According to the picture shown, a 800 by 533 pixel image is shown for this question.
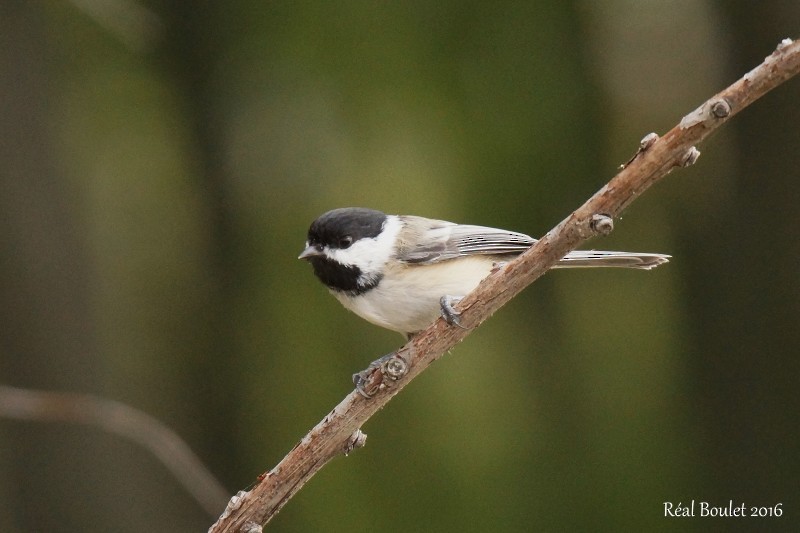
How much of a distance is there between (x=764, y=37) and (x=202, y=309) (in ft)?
8.03

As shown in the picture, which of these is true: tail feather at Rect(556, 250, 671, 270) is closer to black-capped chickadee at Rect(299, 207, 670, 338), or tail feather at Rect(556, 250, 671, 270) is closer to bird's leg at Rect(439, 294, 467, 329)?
black-capped chickadee at Rect(299, 207, 670, 338)

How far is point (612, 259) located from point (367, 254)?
2.16ft

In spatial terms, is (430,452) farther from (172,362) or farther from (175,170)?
(175,170)

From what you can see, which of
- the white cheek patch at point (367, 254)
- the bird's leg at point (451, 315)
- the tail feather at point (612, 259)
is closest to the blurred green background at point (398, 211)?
the white cheek patch at point (367, 254)

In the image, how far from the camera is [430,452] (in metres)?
3.50

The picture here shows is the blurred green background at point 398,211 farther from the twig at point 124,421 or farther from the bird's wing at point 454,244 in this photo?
the twig at point 124,421

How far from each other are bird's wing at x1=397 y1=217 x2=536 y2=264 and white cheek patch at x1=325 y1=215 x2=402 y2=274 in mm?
39

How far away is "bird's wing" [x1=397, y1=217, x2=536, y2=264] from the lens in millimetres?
2477

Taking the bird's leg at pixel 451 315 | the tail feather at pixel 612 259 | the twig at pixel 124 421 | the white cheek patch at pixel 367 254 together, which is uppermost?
the white cheek patch at pixel 367 254

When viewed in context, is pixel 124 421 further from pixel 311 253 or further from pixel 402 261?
pixel 402 261

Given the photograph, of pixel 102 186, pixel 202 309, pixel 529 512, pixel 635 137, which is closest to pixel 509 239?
pixel 635 137

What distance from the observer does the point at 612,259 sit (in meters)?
2.33

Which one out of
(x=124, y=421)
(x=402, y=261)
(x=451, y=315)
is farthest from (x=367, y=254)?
(x=124, y=421)

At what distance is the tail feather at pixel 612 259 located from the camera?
7.48ft
